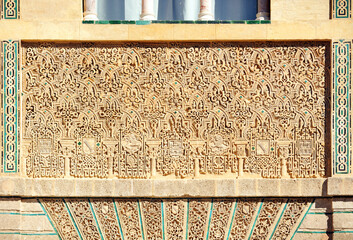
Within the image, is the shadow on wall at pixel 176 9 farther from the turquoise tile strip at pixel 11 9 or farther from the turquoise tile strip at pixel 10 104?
the turquoise tile strip at pixel 10 104

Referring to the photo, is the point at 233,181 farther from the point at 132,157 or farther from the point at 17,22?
the point at 17,22

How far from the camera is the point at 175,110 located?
5.46m

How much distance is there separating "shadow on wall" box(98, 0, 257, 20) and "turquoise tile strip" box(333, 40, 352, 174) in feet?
2.23

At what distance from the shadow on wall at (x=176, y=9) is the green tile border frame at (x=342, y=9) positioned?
1.83 feet

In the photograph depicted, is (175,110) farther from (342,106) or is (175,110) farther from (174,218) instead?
(342,106)

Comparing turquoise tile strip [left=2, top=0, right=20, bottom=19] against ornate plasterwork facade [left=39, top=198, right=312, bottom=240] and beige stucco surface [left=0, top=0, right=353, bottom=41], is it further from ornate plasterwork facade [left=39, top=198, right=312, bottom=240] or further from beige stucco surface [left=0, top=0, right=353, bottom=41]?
ornate plasterwork facade [left=39, top=198, right=312, bottom=240]

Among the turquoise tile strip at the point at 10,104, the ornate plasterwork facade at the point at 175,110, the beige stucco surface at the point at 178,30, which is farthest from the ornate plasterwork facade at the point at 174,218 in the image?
the beige stucco surface at the point at 178,30

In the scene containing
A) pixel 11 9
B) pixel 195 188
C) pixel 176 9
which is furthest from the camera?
pixel 176 9

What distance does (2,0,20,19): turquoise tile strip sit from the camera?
18.0 ft

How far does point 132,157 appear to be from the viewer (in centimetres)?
544

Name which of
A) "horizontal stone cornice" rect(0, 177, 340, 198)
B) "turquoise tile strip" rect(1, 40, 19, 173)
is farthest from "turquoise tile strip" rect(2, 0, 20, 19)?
"horizontal stone cornice" rect(0, 177, 340, 198)

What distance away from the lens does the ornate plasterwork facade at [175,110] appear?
5441 millimetres

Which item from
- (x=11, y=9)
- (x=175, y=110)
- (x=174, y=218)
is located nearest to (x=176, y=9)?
(x=175, y=110)

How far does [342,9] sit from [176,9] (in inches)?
45.8
